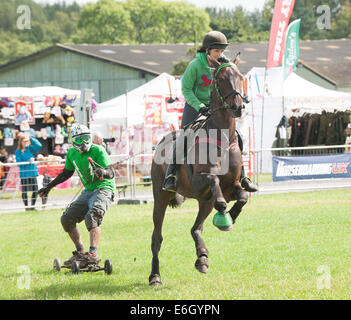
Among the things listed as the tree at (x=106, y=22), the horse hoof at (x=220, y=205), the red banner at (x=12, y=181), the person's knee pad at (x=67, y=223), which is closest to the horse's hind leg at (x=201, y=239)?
the horse hoof at (x=220, y=205)

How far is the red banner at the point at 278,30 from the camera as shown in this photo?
24.2m

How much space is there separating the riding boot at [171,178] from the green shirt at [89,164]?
63.1 inches

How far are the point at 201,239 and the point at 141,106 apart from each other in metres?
17.8

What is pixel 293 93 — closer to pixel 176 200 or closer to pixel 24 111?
pixel 24 111

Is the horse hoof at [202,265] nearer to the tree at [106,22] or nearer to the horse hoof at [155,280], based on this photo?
the horse hoof at [155,280]

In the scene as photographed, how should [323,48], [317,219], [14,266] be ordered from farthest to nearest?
[323,48]
[317,219]
[14,266]

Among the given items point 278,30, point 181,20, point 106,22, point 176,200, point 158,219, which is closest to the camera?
point 158,219

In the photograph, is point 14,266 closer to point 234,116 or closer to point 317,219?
point 234,116

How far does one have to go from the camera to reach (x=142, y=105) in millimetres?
26016

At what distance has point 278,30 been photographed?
81.9 feet

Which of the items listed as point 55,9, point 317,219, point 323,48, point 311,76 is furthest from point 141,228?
point 55,9

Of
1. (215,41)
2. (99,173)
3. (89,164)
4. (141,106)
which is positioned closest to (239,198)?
(215,41)

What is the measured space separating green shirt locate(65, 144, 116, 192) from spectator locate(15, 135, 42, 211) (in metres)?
8.76

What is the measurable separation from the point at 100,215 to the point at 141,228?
5114mm
